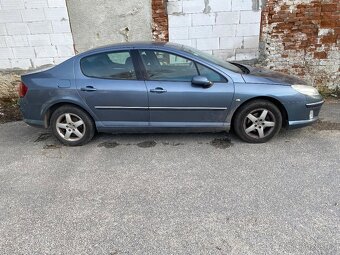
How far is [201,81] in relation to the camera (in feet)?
12.3

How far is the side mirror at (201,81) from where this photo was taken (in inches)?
148

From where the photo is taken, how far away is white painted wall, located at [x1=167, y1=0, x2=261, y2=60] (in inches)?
233

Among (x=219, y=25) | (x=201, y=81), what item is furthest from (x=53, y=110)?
(x=219, y=25)

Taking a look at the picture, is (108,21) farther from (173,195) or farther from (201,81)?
(173,195)

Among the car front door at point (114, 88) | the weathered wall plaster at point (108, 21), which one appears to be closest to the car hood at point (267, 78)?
the car front door at point (114, 88)

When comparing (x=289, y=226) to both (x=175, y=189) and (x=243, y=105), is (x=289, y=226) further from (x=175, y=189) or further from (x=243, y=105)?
(x=243, y=105)

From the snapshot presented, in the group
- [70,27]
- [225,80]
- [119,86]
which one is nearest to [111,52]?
[119,86]

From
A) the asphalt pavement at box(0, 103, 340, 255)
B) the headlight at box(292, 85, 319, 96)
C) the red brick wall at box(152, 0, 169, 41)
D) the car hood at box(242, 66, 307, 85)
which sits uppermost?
the red brick wall at box(152, 0, 169, 41)

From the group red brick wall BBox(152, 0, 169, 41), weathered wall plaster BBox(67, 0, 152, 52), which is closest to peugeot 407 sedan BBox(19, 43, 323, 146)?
red brick wall BBox(152, 0, 169, 41)

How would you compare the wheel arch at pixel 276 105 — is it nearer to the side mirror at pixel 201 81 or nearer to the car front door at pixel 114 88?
the side mirror at pixel 201 81

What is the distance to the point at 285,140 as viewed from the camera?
4.14m

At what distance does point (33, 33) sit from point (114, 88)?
3.52 meters

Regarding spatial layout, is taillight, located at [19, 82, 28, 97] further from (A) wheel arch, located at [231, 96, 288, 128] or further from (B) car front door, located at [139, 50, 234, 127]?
(A) wheel arch, located at [231, 96, 288, 128]

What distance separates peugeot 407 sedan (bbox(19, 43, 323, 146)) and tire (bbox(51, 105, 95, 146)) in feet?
0.05
